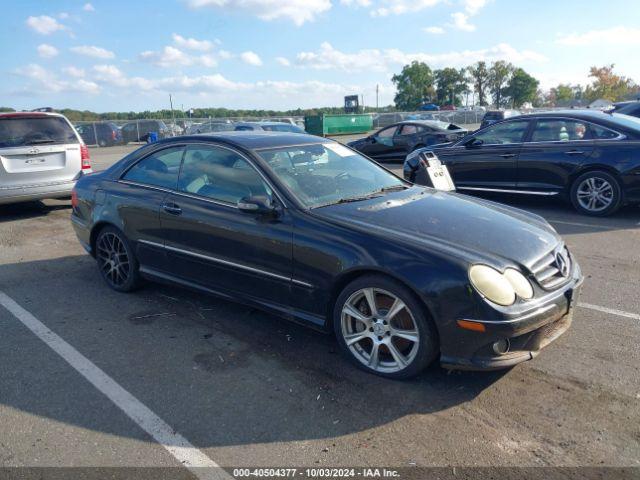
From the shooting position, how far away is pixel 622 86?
8838 centimetres

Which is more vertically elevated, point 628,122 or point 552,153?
point 628,122

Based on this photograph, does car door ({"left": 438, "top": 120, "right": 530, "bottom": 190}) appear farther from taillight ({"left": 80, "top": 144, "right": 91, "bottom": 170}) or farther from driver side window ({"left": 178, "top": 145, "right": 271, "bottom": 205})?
taillight ({"left": 80, "top": 144, "right": 91, "bottom": 170})

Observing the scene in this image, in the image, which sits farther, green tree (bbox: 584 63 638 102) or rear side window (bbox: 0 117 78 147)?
green tree (bbox: 584 63 638 102)

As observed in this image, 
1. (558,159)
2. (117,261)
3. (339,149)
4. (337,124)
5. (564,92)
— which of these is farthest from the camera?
(564,92)

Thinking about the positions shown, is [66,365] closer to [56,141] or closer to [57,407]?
[57,407]

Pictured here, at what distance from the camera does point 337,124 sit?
40.6m

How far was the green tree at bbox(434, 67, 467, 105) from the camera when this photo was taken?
325 ft

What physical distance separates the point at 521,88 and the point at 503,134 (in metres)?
98.4

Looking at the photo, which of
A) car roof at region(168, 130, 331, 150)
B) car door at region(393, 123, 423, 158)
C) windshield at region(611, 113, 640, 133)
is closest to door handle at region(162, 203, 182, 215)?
car roof at region(168, 130, 331, 150)

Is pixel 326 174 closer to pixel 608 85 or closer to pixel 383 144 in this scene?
pixel 383 144

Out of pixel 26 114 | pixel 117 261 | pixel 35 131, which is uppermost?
pixel 26 114

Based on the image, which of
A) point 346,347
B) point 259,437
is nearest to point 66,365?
point 259,437

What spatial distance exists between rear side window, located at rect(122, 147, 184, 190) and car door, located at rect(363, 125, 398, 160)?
36.0 feet

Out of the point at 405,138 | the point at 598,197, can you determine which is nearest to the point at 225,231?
the point at 598,197
